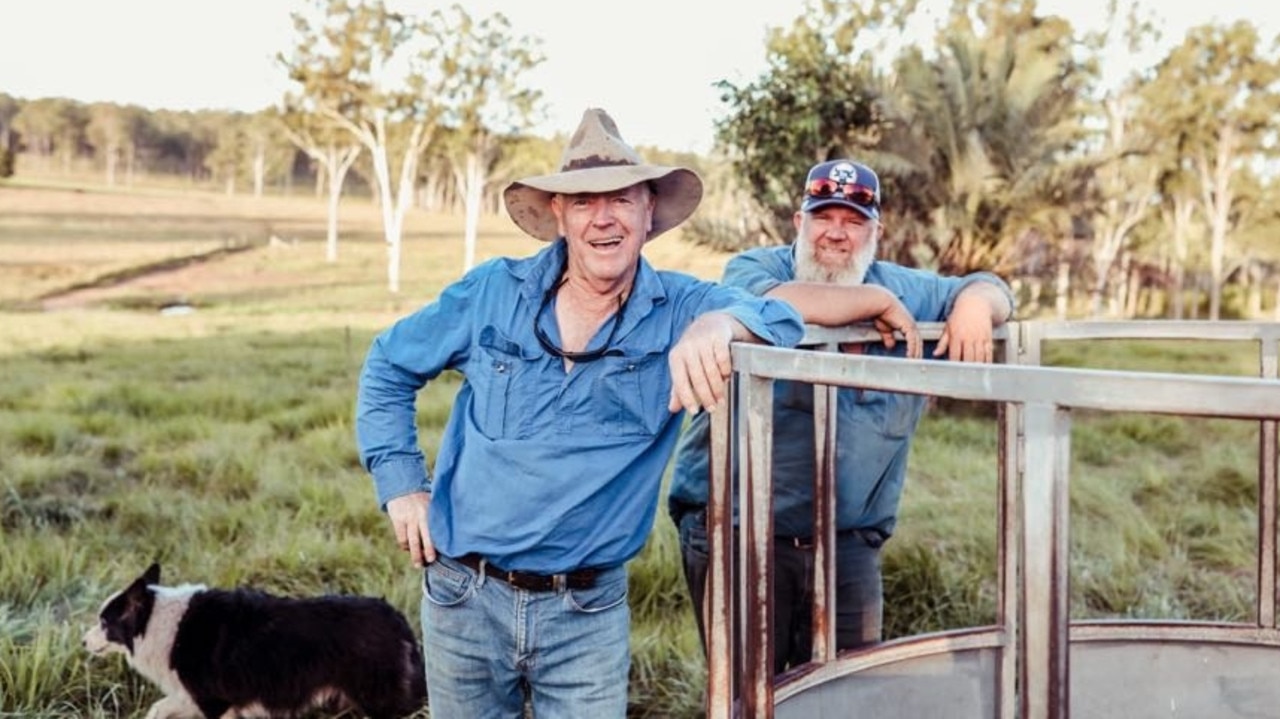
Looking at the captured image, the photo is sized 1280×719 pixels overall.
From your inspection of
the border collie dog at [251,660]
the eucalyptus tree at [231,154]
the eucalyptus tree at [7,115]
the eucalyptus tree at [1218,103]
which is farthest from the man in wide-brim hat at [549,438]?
the eucalyptus tree at [7,115]

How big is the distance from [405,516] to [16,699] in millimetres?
2349

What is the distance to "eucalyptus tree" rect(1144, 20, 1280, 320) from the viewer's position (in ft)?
104

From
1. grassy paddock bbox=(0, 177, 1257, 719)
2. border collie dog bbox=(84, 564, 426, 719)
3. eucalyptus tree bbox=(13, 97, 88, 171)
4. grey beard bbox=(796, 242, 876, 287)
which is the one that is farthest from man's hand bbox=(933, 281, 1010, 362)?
eucalyptus tree bbox=(13, 97, 88, 171)

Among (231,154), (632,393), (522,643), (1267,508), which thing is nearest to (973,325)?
(1267,508)

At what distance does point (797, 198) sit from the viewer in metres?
12.7

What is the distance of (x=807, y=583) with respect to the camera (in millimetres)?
3121

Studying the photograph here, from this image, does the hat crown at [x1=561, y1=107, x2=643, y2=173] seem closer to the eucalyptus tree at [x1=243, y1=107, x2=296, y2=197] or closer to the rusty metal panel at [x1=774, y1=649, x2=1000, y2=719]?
the rusty metal panel at [x1=774, y1=649, x2=1000, y2=719]

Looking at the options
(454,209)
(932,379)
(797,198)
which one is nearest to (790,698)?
(932,379)

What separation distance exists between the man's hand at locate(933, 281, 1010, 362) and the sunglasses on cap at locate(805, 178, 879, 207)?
15.9 inches

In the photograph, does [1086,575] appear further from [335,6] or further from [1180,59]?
[1180,59]

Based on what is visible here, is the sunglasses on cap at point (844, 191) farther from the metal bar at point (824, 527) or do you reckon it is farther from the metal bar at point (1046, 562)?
the metal bar at point (1046, 562)

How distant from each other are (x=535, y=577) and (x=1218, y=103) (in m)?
34.9

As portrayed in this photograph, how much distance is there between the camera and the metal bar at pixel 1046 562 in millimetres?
1350

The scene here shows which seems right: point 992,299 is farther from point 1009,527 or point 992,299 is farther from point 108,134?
point 108,134
